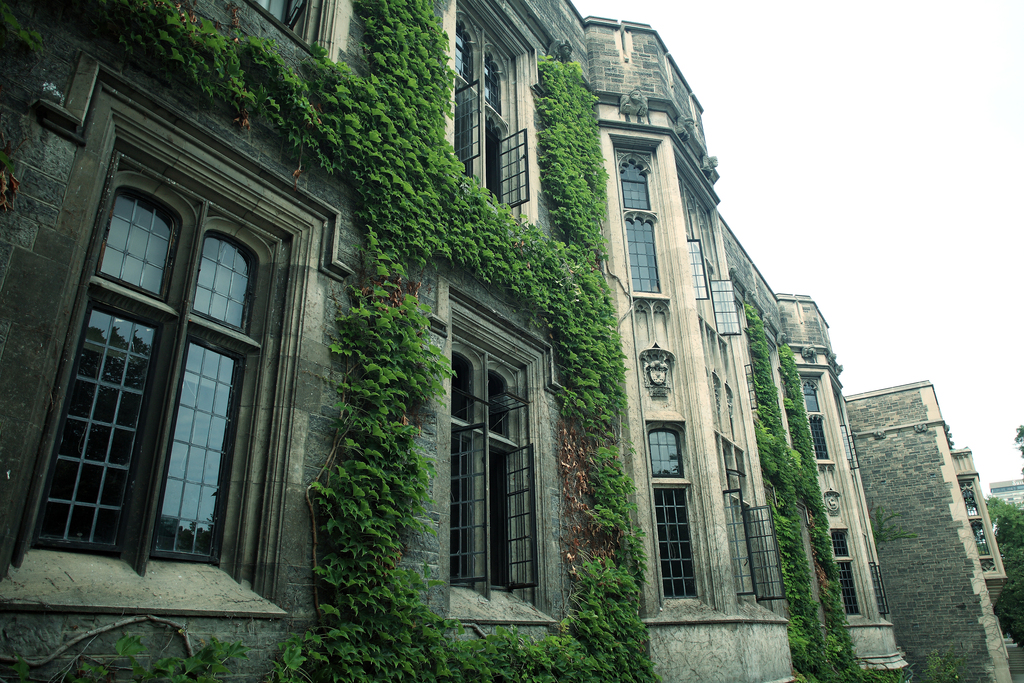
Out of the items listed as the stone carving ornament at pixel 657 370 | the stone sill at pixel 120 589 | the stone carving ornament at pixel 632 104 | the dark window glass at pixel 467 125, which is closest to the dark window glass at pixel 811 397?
the stone carving ornament at pixel 657 370

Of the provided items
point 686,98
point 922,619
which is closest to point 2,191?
point 686,98

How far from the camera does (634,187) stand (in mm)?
12953

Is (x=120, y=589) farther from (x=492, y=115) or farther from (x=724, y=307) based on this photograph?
(x=724, y=307)

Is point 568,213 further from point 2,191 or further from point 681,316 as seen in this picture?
point 2,191

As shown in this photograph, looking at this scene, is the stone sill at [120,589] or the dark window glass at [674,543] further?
the dark window glass at [674,543]

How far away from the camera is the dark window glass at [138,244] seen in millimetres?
5121

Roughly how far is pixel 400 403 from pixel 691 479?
233 inches

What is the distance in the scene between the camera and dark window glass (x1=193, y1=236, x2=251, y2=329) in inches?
224

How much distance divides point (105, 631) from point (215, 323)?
7.70 feet

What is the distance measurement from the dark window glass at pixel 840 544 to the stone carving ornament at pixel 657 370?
13930 mm

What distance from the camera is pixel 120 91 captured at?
518 cm

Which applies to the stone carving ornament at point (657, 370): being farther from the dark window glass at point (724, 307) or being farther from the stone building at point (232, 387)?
the dark window glass at point (724, 307)

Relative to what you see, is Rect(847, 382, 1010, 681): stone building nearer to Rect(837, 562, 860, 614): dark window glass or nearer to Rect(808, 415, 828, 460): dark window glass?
Rect(837, 562, 860, 614): dark window glass

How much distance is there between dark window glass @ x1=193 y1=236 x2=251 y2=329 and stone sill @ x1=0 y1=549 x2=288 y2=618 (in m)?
1.93
